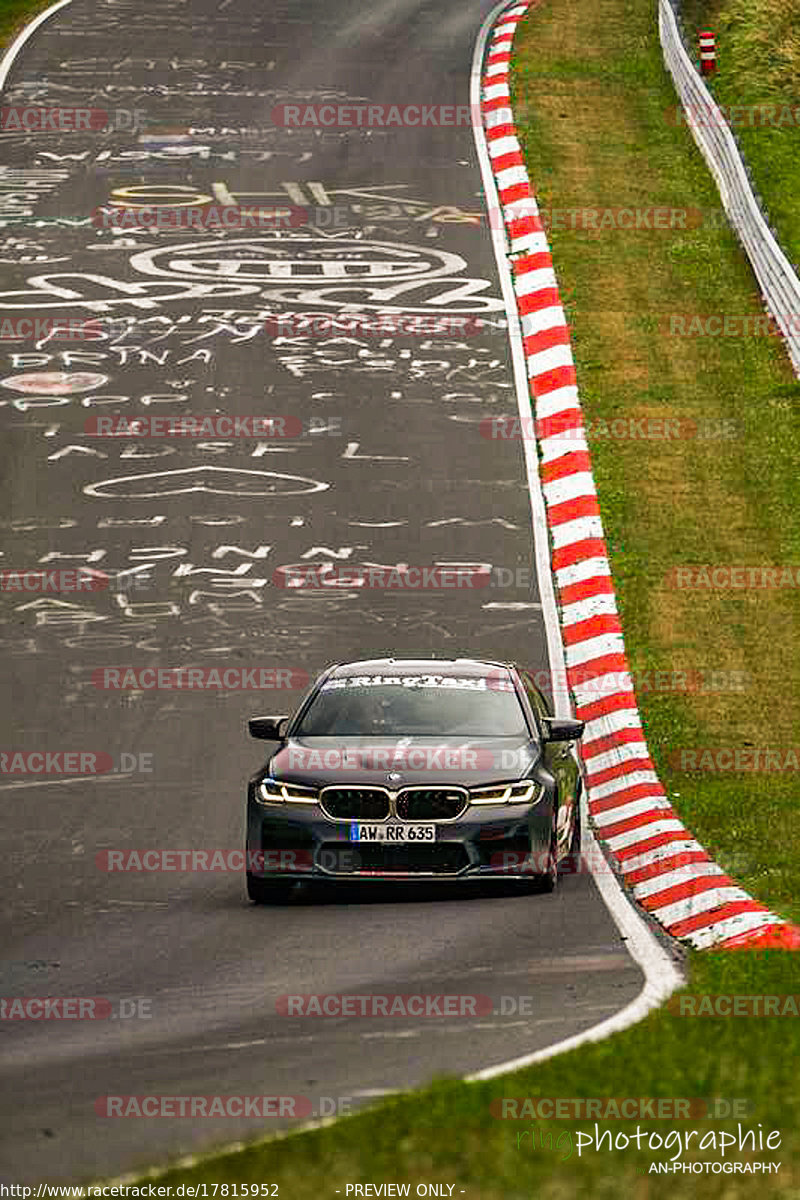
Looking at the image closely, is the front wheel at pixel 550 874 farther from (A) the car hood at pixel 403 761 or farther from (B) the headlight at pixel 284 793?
(B) the headlight at pixel 284 793

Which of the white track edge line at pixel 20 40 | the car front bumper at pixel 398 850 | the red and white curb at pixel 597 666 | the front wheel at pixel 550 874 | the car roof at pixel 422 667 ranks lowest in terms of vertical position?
the red and white curb at pixel 597 666

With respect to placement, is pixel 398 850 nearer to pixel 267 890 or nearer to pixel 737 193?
pixel 267 890

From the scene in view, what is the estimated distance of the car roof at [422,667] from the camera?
15.5 meters

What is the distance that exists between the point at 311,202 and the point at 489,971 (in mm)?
25125

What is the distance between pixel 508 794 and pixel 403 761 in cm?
68

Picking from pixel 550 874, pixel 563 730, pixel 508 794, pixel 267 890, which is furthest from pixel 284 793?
pixel 563 730

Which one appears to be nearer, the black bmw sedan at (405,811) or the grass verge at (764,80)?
the black bmw sedan at (405,811)

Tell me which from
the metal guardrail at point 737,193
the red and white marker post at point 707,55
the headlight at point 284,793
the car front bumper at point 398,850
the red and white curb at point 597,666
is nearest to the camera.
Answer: the red and white curb at point 597,666

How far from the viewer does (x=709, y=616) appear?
2158 centimetres

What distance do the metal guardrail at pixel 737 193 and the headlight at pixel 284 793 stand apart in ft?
49.3

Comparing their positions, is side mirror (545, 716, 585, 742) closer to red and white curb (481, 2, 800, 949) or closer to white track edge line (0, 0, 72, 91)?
red and white curb (481, 2, 800, 949)

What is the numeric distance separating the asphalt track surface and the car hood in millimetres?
748

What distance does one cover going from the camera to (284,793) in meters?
13.9

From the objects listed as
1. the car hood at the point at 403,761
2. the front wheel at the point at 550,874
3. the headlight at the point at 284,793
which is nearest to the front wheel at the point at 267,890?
the headlight at the point at 284,793
